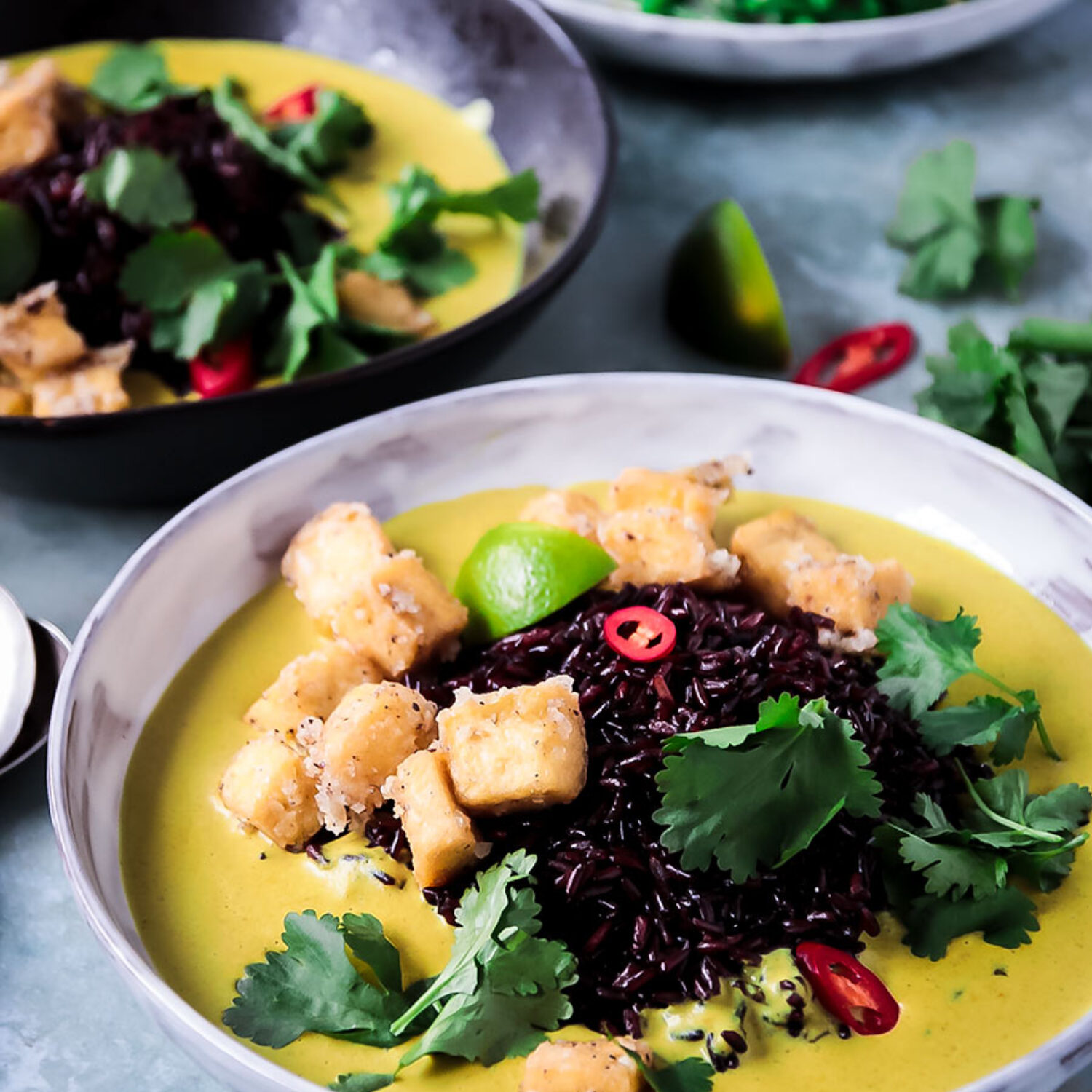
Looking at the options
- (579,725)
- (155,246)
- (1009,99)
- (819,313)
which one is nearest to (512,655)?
(579,725)

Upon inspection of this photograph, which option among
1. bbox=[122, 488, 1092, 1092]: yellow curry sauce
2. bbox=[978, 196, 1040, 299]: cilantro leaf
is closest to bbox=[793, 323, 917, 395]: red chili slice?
bbox=[978, 196, 1040, 299]: cilantro leaf

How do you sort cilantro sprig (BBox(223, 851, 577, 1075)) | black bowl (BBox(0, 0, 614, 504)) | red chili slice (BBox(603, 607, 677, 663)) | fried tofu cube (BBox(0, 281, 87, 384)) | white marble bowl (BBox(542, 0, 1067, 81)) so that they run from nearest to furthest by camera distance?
cilantro sprig (BBox(223, 851, 577, 1075)) < red chili slice (BBox(603, 607, 677, 663)) < black bowl (BBox(0, 0, 614, 504)) < fried tofu cube (BBox(0, 281, 87, 384)) < white marble bowl (BBox(542, 0, 1067, 81))

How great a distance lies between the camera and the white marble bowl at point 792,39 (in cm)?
456

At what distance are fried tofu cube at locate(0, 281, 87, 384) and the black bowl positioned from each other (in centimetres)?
37

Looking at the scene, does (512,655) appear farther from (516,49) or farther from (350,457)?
(516,49)

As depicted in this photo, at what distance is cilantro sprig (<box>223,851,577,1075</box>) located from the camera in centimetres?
206

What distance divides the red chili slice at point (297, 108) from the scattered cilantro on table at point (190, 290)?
1048 millimetres

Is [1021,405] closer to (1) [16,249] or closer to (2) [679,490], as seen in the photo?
(2) [679,490]

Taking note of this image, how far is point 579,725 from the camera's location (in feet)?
7.63

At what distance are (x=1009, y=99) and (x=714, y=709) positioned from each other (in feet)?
12.4

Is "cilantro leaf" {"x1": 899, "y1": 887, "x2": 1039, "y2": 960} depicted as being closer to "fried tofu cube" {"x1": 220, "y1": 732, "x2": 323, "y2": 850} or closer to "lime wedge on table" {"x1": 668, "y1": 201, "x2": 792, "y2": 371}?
"fried tofu cube" {"x1": 220, "y1": 732, "x2": 323, "y2": 850}

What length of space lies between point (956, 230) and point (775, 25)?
1.03 m

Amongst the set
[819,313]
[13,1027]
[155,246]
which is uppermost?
[155,246]

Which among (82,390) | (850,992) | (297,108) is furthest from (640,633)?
(297,108)
